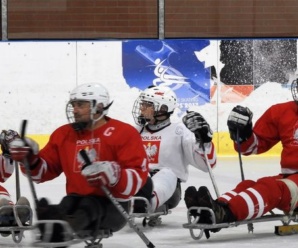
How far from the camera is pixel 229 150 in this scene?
30.5 ft

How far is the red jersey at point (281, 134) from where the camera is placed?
5.12 meters

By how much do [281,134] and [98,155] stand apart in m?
1.19

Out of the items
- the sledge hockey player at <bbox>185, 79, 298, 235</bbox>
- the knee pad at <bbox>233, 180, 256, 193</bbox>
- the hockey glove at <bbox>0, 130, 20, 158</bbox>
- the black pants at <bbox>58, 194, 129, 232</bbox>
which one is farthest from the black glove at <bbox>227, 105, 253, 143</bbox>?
the hockey glove at <bbox>0, 130, 20, 158</bbox>

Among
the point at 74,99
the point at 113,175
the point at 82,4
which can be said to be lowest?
the point at 113,175

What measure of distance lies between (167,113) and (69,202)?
1519mm

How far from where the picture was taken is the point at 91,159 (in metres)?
4.32

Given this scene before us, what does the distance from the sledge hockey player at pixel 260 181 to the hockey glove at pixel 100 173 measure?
674 millimetres

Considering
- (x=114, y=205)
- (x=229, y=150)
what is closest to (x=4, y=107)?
(x=229, y=150)

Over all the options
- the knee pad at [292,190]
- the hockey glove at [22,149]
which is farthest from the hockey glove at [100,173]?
the knee pad at [292,190]

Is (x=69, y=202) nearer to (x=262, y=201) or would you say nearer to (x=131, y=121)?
(x=262, y=201)

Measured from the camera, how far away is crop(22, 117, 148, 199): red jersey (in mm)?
4262

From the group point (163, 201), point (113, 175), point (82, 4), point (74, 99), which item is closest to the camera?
point (113, 175)

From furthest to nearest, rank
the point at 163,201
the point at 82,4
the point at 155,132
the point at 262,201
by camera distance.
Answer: the point at 82,4
the point at 155,132
the point at 163,201
the point at 262,201

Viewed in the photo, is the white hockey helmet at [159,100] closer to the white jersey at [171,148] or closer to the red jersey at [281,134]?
the white jersey at [171,148]
